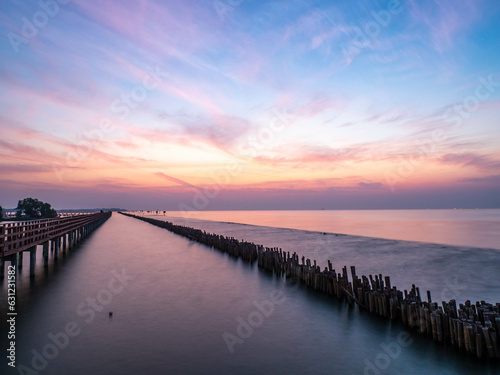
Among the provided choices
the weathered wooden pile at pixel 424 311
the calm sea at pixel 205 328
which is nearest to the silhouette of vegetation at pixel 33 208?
the calm sea at pixel 205 328

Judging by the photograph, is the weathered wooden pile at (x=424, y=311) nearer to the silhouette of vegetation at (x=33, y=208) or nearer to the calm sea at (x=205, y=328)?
the calm sea at (x=205, y=328)

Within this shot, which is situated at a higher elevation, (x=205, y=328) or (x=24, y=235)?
(x=24, y=235)

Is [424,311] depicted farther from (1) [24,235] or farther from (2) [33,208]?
(2) [33,208]

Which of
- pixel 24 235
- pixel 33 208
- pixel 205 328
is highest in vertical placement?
pixel 33 208

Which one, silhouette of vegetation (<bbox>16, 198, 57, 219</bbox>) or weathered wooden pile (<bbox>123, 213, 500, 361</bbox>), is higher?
silhouette of vegetation (<bbox>16, 198, 57, 219</bbox>)

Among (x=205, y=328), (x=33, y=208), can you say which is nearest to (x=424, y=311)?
(x=205, y=328)

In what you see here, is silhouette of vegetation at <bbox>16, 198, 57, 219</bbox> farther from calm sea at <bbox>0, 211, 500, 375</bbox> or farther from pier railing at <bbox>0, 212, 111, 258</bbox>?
calm sea at <bbox>0, 211, 500, 375</bbox>

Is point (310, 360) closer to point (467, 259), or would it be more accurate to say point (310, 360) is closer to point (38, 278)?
point (38, 278)

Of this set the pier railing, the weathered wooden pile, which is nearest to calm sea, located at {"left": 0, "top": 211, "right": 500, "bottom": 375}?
the weathered wooden pile

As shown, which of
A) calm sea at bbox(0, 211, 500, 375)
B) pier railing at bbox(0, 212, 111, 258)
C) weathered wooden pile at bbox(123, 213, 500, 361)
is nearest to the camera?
calm sea at bbox(0, 211, 500, 375)
